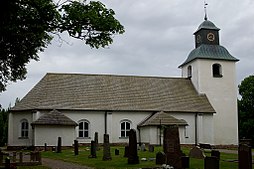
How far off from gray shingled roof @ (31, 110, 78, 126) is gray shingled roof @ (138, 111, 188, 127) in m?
7.26

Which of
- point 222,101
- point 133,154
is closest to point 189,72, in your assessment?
point 222,101

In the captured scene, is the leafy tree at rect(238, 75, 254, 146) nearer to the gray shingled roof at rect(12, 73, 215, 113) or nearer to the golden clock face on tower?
the golden clock face on tower

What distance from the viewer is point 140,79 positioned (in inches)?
1725

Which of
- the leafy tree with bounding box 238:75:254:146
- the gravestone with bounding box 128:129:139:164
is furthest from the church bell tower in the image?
the gravestone with bounding box 128:129:139:164

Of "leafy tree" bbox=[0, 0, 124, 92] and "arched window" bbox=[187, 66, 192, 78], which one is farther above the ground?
"arched window" bbox=[187, 66, 192, 78]

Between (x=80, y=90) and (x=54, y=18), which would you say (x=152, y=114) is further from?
(x=54, y=18)

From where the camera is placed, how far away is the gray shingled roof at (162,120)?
36906 millimetres

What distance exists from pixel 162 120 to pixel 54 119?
10373 millimetres

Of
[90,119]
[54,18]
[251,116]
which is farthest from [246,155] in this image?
[251,116]

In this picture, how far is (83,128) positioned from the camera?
3866 centimetres

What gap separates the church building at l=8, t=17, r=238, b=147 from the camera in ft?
121

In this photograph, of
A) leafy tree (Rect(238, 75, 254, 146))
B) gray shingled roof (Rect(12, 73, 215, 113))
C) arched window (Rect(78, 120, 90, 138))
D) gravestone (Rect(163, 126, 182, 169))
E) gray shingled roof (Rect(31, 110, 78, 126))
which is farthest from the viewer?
leafy tree (Rect(238, 75, 254, 146))

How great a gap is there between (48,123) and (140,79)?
13045mm

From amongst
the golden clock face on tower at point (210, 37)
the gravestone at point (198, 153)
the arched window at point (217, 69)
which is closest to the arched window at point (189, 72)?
the arched window at point (217, 69)
